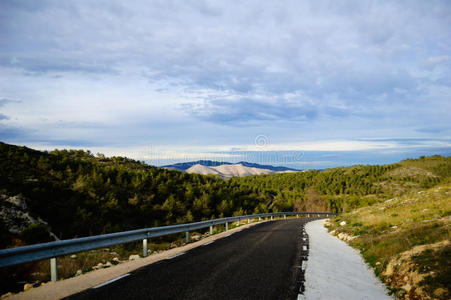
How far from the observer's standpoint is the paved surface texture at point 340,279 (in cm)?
539

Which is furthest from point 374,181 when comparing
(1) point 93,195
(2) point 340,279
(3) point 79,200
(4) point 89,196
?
(2) point 340,279

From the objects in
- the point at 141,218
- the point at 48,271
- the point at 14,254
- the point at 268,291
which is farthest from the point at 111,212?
the point at 268,291

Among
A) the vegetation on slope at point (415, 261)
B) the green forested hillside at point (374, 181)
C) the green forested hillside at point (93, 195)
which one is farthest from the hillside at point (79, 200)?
the green forested hillside at point (374, 181)

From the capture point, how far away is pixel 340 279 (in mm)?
6523

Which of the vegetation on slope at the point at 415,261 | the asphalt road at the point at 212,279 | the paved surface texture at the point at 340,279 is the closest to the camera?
the asphalt road at the point at 212,279

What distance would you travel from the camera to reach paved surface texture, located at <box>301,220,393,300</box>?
17.7 ft

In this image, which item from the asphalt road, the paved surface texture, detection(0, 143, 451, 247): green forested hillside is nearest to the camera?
the asphalt road

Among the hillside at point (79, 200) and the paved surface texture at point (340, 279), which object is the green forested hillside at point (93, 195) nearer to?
the hillside at point (79, 200)

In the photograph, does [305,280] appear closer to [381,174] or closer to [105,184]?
[105,184]

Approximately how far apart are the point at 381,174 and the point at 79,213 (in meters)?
163

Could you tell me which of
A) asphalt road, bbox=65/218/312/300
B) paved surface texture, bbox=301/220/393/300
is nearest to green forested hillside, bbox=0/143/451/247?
asphalt road, bbox=65/218/312/300

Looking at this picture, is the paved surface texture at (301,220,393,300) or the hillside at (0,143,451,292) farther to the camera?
the hillside at (0,143,451,292)

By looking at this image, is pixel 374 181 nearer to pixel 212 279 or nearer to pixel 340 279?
pixel 340 279

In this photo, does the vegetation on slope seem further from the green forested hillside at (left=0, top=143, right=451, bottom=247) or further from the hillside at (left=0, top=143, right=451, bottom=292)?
the green forested hillside at (left=0, top=143, right=451, bottom=247)
